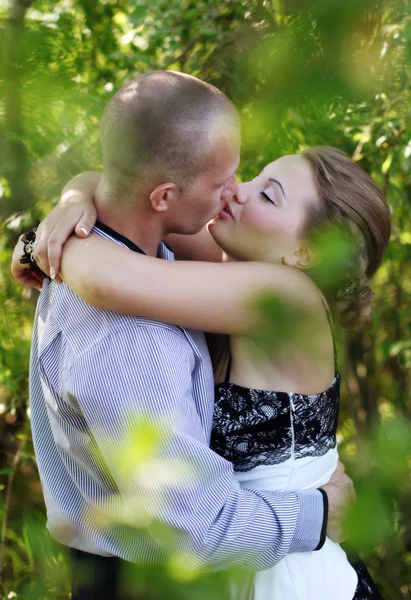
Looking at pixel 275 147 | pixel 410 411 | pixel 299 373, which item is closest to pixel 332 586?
pixel 299 373

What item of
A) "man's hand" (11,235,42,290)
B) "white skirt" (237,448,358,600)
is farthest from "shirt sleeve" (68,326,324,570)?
"man's hand" (11,235,42,290)

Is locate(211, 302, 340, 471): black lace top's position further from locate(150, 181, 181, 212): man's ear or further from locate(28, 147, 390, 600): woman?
locate(150, 181, 181, 212): man's ear

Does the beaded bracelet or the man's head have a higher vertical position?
the man's head

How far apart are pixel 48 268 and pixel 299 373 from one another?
712 mm

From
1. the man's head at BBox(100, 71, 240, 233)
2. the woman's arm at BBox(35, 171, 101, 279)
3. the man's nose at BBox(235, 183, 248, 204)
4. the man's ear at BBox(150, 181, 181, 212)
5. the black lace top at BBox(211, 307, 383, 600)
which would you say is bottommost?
the black lace top at BBox(211, 307, 383, 600)

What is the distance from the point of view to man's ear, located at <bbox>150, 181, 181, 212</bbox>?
1.64 metres

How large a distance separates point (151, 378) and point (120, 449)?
0.31 m

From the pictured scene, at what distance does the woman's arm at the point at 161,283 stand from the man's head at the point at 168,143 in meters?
0.15

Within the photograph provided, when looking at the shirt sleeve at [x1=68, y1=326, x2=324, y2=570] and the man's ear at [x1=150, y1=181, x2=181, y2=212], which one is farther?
the man's ear at [x1=150, y1=181, x2=181, y2=212]

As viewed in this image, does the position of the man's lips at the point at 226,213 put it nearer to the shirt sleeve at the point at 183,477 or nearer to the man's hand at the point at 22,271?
the shirt sleeve at the point at 183,477

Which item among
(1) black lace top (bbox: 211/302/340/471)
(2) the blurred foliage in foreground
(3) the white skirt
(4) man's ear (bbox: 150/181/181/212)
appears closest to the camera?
(2) the blurred foliage in foreground

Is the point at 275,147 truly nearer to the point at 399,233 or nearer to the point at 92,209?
the point at 92,209

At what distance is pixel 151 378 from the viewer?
144cm

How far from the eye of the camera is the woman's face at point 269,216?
6.05 feet
